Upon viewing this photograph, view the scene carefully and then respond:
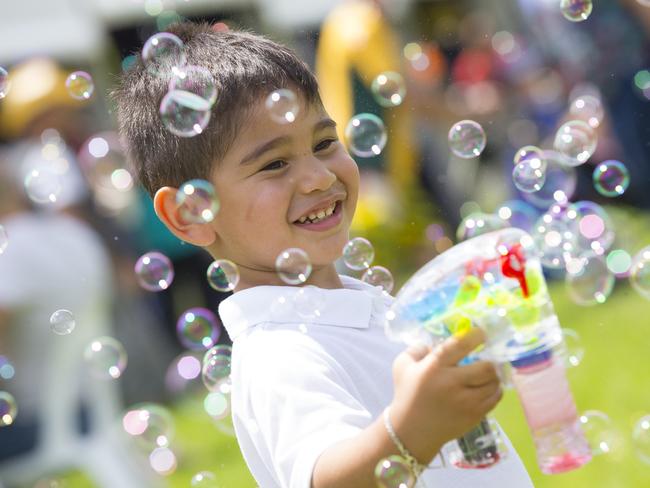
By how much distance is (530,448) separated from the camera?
3.23m

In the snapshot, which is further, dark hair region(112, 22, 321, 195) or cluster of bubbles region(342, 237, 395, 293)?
cluster of bubbles region(342, 237, 395, 293)

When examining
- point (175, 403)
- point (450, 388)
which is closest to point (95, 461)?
point (175, 403)

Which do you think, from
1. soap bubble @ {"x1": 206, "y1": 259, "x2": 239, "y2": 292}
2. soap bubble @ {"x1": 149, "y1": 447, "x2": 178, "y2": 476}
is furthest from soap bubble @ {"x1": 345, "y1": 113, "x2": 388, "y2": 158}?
soap bubble @ {"x1": 149, "y1": 447, "x2": 178, "y2": 476}

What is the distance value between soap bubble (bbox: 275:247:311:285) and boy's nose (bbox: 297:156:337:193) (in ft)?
0.31

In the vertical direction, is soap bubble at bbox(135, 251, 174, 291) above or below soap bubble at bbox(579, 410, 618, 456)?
above

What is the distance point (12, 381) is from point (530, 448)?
→ 64.6 inches

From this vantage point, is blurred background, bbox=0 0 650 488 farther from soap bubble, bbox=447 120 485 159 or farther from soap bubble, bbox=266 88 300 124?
soap bubble, bbox=266 88 300 124

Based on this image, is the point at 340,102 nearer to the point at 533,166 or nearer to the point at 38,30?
the point at 533,166

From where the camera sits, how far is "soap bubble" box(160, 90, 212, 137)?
1.71 m

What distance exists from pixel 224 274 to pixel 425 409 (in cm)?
66

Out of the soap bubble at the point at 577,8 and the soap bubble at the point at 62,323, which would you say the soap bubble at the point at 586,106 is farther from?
the soap bubble at the point at 62,323

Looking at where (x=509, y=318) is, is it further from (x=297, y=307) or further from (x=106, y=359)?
(x=106, y=359)

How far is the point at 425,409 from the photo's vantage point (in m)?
1.25

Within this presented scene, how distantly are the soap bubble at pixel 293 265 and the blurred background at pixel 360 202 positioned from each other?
21.5 inches
